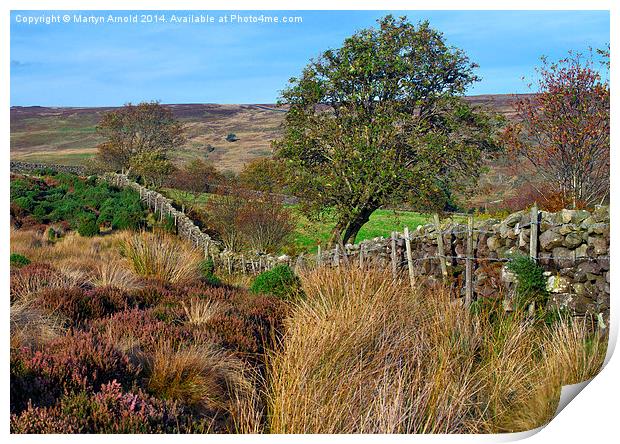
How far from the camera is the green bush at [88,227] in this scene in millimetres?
14312

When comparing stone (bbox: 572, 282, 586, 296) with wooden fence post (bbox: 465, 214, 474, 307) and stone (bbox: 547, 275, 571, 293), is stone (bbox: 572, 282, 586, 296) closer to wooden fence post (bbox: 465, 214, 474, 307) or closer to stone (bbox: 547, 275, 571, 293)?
stone (bbox: 547, 275, 571, 293)

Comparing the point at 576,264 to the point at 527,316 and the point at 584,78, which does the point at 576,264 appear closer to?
the point at 527,316

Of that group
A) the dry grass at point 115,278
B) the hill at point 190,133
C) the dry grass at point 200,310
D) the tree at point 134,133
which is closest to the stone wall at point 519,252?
the dry grass at point 200,310

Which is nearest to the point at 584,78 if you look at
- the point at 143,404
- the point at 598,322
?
→ the point at 598,322

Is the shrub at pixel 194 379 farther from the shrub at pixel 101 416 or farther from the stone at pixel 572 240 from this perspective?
the stone at pixel 572 240

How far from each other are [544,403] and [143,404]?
3.44 m

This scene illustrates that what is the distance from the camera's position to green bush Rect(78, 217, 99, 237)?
14312mm

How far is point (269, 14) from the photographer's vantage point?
5.54m

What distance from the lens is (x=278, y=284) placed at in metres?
10.8

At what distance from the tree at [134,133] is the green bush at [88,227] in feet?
66.6

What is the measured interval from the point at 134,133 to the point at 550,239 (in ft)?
106

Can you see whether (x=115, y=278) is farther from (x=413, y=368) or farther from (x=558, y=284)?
(x=558, y=284)

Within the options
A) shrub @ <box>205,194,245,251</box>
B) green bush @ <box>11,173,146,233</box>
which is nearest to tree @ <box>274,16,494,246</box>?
green bush @ <box>11,173,146,233</box>

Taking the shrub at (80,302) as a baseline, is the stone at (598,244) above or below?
above
